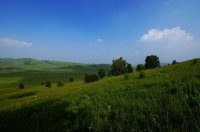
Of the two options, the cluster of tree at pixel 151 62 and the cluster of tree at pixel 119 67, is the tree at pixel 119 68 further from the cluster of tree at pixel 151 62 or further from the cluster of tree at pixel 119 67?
the cluster of tree at pixel 151 62

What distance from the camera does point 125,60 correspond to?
91.8 metres

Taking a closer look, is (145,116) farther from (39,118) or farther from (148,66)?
(148,66)

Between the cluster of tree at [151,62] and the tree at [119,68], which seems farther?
the tree at [119,68]

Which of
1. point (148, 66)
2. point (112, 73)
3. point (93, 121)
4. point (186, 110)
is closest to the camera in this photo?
point (186, 110)

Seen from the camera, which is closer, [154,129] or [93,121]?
[154,129]

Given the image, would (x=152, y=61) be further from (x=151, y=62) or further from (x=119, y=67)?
(x=119, y=67)

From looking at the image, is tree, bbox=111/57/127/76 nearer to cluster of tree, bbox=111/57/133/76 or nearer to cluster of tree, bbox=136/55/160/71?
cluster of tree, bbox=111/57/133/76

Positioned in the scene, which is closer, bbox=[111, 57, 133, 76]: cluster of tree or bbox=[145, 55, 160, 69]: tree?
bbox=[145, 55, 160, 69]: tree

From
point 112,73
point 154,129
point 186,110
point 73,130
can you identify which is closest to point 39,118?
point 73,130

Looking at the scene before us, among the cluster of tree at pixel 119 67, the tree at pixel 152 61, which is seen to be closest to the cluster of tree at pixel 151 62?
the tree at pixel 152 61

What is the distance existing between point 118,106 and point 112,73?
81.4 m

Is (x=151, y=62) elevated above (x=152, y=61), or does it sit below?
below

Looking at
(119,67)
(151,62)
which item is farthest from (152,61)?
(119,67)

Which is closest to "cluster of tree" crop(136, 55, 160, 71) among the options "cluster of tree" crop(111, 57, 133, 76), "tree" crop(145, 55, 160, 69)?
"tree" crop(145, 55, 160, 69)
